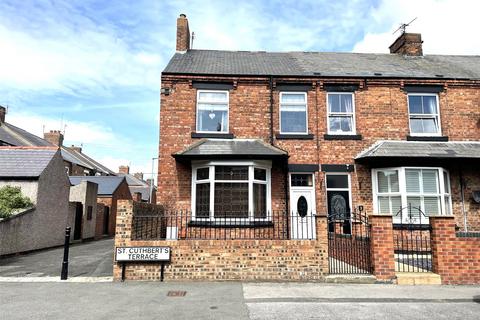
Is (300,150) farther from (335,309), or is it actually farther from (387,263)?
(335,309)

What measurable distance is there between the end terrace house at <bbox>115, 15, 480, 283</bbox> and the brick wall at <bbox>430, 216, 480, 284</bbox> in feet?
7.75

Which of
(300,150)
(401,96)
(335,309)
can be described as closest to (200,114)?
(300,150)

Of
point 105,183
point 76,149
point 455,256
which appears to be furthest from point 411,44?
point 76,149

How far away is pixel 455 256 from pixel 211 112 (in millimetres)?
8970

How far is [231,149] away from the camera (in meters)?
11.9

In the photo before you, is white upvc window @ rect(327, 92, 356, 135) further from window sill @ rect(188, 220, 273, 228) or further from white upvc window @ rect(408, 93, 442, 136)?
window sill @ rect(188, 220, 273, 228)

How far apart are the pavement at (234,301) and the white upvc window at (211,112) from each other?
21.2 ft

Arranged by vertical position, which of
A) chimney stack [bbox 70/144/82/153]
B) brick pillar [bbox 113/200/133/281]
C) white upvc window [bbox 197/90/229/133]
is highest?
chimney stack [bbox 70/144/82/153]

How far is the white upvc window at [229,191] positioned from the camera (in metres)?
11.7

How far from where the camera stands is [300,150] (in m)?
12.9

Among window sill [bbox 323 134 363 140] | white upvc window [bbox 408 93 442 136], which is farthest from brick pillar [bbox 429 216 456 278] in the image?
white upvc window [bbox 408 93 442 136]

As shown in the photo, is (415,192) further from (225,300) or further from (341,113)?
(225,300)

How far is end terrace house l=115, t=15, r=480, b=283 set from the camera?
11789mm

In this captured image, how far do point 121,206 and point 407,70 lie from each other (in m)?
12.7
